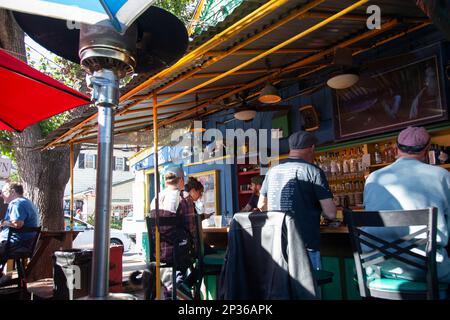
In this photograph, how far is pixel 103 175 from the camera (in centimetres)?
149

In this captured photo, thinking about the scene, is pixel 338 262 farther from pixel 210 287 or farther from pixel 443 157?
pixel 443 157

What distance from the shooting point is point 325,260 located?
12.2ft

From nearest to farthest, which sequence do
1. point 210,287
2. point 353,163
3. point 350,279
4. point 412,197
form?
point 412,197 < point 350,279 < point 210,287 < point 353,163

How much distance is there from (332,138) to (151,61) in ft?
18.9

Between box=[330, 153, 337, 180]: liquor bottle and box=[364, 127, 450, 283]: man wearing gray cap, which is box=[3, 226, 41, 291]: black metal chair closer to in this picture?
box=[364, 127, 450, 283]: man wearing gray cap

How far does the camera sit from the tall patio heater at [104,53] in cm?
144

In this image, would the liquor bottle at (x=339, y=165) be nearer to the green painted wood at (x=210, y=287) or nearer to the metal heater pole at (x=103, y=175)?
the green painted wood at (x=210, y=287)

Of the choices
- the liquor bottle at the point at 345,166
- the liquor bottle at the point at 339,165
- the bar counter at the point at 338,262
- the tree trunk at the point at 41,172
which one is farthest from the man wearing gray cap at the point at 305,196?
the tree trunk at the point at 41,172

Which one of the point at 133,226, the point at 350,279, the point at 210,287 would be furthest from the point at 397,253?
the point at 133,226

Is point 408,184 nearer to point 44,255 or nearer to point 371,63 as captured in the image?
point 371,63

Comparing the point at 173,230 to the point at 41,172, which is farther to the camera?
the point at 41,172

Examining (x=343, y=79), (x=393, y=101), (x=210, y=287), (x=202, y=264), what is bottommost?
(x=210, y=287)

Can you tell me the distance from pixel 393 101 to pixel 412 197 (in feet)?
14.0

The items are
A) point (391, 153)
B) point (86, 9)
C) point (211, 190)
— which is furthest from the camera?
point (211, 190)
